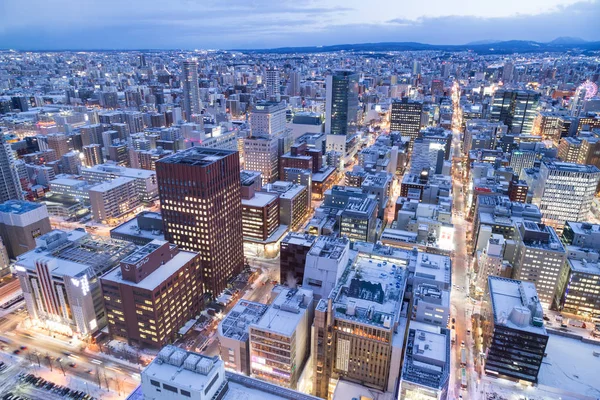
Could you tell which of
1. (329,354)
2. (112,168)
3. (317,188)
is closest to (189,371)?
(329,354)

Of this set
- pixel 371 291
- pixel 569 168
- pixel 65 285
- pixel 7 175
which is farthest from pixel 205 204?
pixel 569 168

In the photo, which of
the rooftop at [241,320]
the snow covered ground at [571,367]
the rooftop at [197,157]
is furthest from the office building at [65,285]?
the snow covered ground at [571,367]

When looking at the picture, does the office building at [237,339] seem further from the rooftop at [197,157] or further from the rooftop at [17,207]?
the rooftop at [17,207]

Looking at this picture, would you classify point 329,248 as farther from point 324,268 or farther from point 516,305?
point 516,305

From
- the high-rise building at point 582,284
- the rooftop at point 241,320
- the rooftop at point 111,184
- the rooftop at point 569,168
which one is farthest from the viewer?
the rooftop at point 111,184

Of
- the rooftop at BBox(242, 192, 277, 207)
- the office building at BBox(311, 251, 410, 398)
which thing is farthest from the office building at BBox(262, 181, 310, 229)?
the office building at BBox(311, 251, 410, 398)

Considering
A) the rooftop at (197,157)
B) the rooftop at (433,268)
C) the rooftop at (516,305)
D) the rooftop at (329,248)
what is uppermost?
the rooftop at (197,157)
